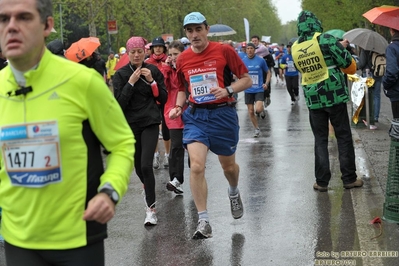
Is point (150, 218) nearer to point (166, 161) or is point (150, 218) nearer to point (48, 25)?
point (166, 161)

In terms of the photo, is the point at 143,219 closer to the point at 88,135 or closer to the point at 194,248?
the point at 194,248

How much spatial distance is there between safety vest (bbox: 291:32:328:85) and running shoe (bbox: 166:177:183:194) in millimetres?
1958

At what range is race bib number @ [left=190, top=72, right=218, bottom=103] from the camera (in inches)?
267

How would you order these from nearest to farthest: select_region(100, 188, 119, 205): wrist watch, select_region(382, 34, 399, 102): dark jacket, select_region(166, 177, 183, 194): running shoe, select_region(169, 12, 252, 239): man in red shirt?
1. select_region(100, 188, 119, 205): wrist watch
2. select_region(169, 12, 252, 239): man in red shirt
3. select_region(382, 34, 399, 102): dark jacket
4. select_region(166, 177, 183, 194): running shoe

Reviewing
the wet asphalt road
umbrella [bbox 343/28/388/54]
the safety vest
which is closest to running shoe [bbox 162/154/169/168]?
the wet asphalt road

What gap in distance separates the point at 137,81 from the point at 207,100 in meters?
1.09

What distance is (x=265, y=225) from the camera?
23.5 feet

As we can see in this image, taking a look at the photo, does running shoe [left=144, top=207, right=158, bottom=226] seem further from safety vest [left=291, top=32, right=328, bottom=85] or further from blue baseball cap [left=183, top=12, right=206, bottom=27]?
safety vest [left=291, top=32, right=328, bottom=85]

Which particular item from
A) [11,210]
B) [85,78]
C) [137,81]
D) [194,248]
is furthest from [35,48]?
[137,81]

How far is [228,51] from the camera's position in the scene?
6816 millimetres

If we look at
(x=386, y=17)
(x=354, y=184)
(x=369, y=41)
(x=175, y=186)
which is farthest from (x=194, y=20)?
(x=369, y=41)

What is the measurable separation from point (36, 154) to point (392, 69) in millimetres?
6557

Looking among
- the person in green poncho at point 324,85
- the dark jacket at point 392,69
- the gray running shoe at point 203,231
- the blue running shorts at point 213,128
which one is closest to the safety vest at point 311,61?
the person in green poncho at point 324,85

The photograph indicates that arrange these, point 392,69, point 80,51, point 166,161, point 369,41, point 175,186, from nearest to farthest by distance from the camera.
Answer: point 392,69, point 175,186, point 80,51, point 166,161, point 369,41
